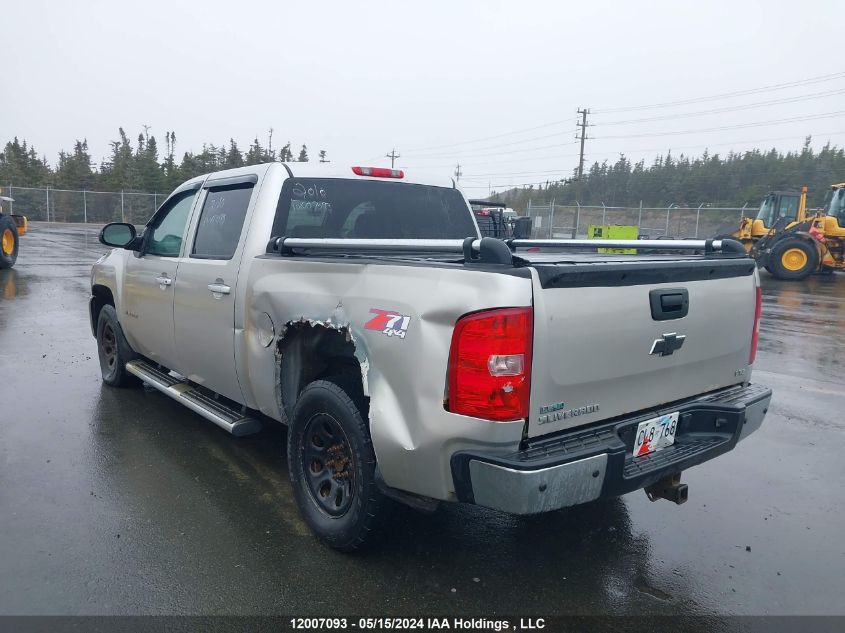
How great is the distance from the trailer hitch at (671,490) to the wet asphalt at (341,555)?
10.9 inches

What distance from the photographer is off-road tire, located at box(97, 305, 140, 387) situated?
5648 millimetres

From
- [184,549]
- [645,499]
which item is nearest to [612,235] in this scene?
[645,499]

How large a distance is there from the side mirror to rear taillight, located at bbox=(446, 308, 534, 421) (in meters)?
3.88

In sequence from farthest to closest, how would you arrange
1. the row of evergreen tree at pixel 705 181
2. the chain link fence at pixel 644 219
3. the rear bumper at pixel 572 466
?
the row of evergreen tree at pixel 705 181 < the chain link fence at pixel 644 219 < the rear bumper at pixel 572 466

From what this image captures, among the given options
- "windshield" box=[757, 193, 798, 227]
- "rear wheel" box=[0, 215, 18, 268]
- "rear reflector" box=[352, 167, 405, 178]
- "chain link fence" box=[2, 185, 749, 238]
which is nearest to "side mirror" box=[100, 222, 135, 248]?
"rear reflector" box=[352, 167, 405, 178]

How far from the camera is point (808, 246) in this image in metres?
18.9

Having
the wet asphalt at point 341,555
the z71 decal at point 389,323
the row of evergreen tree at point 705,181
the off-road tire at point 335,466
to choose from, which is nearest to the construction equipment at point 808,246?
the wet asphalt at point 341,555

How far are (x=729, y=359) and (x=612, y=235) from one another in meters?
21.8

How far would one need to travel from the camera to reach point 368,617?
2691mm

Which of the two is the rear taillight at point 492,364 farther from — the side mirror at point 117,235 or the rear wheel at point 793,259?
the rear wheel at point 793,259

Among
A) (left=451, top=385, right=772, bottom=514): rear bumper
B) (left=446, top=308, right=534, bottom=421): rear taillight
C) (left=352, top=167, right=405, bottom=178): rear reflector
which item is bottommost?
(left=451, top=385, right=772, bottom=514): rear bumper

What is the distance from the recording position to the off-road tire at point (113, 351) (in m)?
5.65

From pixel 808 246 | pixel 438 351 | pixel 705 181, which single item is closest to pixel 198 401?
pixel 438 351

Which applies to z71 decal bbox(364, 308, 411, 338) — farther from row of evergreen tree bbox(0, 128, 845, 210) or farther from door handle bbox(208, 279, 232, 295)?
row of evergreen tree bbox(0, 128, 845, 210)
